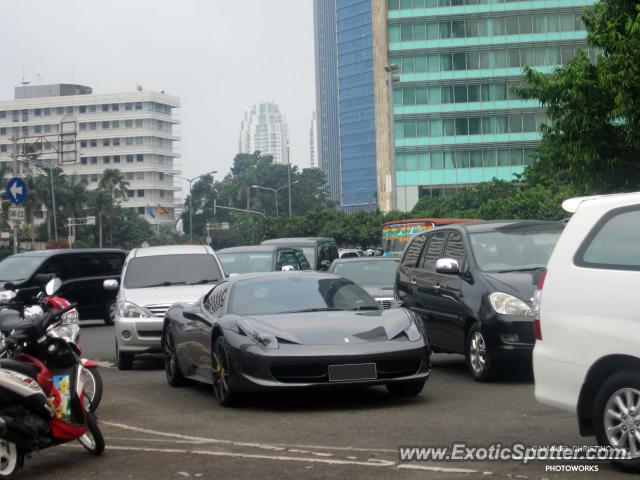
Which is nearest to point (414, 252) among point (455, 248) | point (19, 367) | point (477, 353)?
point (455, 248)

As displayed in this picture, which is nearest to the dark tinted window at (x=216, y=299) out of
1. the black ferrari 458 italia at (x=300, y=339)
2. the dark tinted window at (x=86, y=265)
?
the black ferrari 458 italia at (x=300, y=339)

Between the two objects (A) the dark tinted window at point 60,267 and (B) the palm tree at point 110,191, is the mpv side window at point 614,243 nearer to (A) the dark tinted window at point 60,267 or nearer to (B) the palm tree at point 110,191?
(A) the dark tinted window at point 60,267

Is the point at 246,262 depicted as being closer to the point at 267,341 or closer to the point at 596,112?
the point at 596,112

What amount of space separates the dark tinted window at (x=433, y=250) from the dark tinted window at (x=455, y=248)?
171mm

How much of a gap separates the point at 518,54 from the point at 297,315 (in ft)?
281

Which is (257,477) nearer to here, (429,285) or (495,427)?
(495,427)

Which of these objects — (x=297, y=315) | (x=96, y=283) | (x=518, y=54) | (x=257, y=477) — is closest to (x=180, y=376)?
(x=297, y=315)

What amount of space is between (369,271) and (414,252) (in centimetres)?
500

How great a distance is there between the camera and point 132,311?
15.6 m

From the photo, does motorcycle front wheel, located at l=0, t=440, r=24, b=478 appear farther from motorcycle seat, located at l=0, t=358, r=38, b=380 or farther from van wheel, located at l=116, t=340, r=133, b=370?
van wheel, located at l=116, t=340, r=133, b=370

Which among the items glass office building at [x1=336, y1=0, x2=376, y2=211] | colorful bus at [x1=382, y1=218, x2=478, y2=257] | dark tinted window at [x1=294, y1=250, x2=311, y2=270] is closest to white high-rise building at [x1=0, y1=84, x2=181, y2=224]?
glass office building at [x1=336, y1=0, x2=376, y2=211]

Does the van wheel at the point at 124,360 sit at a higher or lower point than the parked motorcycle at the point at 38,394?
lower

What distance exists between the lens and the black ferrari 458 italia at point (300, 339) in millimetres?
10203

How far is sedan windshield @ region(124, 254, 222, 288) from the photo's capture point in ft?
54.9
